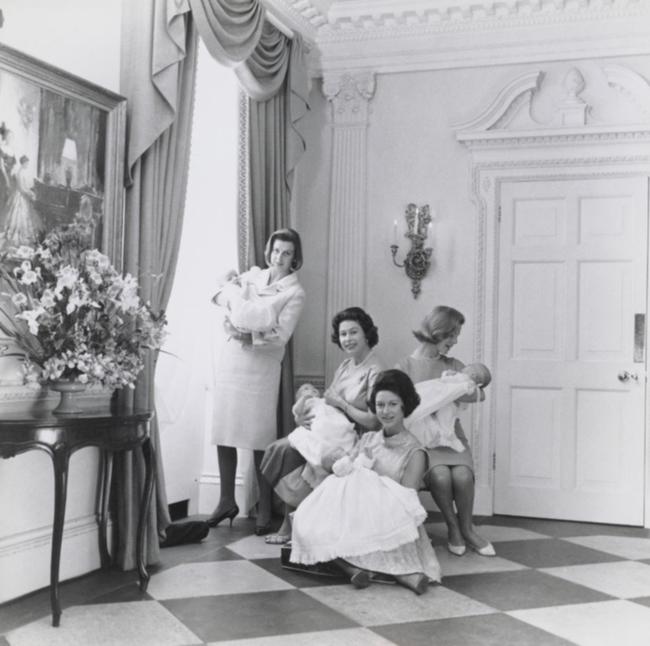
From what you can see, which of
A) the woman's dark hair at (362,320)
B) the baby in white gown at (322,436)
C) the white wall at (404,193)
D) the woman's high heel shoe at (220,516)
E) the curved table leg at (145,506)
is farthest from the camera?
the white wall at (404,193)

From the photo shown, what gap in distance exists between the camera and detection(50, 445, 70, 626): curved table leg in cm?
316

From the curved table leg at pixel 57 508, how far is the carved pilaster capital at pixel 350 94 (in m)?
3.60

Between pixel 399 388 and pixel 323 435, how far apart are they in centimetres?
50

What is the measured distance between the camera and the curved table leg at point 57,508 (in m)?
3.16

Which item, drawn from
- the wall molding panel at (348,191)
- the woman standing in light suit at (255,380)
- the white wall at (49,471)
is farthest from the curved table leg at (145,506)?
the wall molding panel at (348,191)

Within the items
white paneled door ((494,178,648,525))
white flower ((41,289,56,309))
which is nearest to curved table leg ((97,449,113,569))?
white flower ((41,289,56,309))

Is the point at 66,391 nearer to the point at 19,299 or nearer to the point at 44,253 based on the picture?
the point at 19,299

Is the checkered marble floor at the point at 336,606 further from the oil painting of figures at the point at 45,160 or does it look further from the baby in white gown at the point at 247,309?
the oil painting of figures at the point at 45,160

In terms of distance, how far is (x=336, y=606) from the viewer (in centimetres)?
352

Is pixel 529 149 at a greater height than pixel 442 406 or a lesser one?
greater

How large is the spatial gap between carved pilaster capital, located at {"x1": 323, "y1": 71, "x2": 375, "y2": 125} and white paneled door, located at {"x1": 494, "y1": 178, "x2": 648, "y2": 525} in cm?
115

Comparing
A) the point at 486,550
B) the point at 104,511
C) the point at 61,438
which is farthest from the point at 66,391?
the point at 486,550

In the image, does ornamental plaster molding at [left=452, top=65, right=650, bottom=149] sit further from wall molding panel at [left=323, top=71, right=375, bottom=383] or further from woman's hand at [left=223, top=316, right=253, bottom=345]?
woman's hand at [left=223, top=316, right=253, bottom=345]

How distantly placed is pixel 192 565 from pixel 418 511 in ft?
3.72
